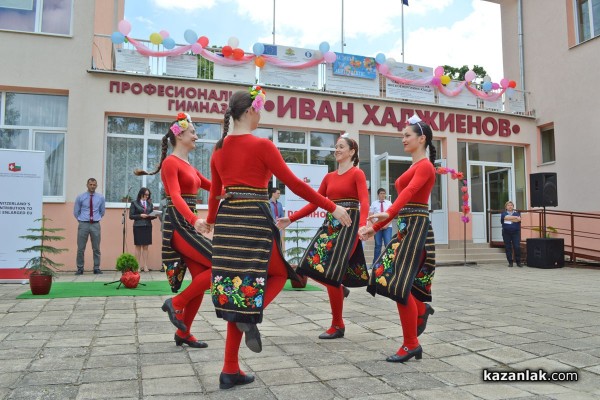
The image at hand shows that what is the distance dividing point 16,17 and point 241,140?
35.2 feet

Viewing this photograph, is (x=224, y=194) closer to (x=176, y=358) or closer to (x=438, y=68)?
(x=176, y=358)

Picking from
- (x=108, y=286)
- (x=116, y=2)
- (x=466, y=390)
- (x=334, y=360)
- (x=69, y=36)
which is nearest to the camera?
(x=466, y=390)

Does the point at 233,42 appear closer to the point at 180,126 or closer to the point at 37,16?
the point at 37,16

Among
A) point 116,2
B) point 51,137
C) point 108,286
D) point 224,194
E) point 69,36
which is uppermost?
point 116,2

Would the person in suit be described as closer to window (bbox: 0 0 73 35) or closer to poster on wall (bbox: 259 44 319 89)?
poster on wall (bbox: 259 44 319 89)

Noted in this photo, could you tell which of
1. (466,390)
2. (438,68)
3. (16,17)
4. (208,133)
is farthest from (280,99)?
(466,390)

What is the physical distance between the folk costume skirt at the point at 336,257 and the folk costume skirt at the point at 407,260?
38 centimetres

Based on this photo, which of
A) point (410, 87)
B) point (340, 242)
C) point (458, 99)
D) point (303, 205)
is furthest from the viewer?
point (458, 99)

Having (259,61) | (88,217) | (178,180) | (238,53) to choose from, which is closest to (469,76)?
(259,61)

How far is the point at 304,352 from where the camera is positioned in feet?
12.1

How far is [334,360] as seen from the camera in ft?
11.2

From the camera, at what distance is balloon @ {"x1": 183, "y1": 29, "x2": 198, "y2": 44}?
11.4 metres

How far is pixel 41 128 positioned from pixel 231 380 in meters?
10.2

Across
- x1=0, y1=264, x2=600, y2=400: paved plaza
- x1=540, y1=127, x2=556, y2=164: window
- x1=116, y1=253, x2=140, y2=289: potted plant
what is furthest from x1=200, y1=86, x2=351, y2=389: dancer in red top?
x1=540, y1=127, x2=556, y2=164: window
